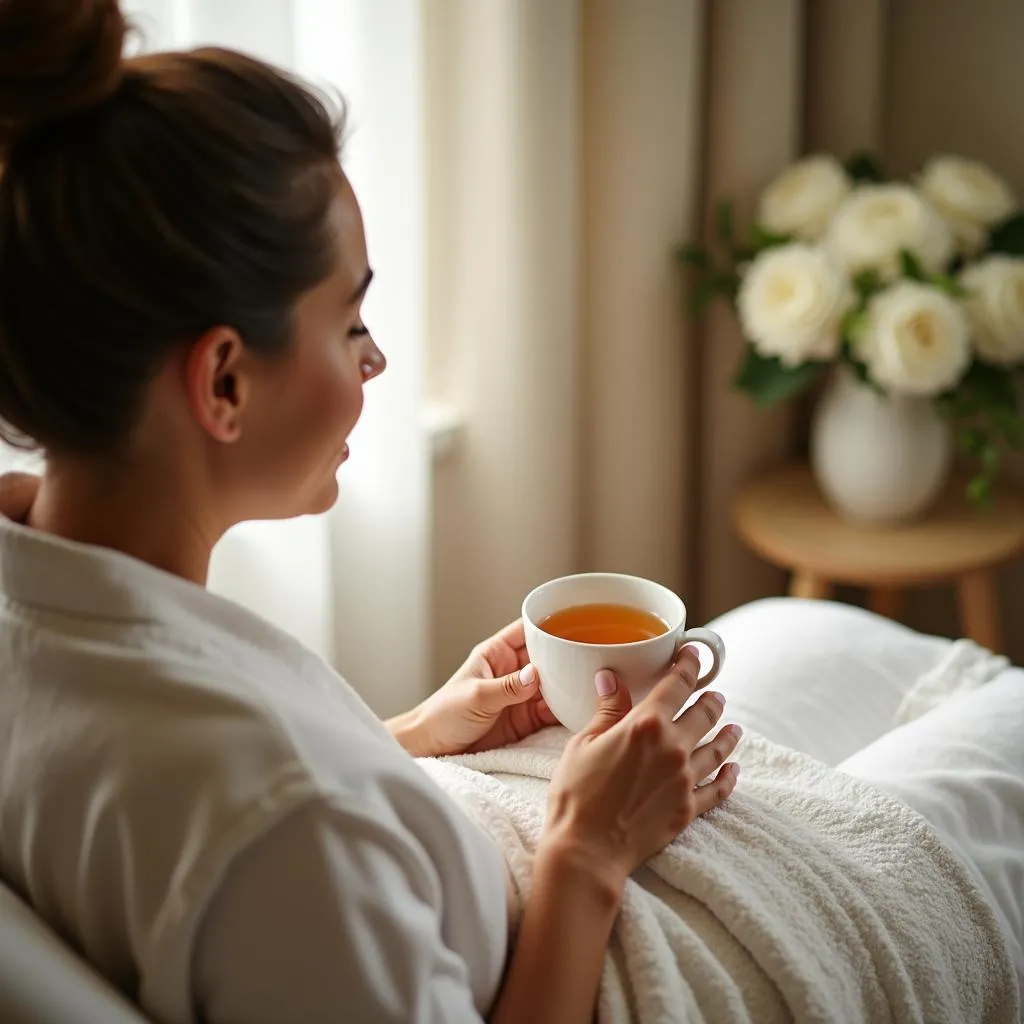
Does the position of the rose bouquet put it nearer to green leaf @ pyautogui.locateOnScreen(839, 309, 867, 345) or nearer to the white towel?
green leaf @ pyautogui.locateOnScreen(839, 309, 867, 345)

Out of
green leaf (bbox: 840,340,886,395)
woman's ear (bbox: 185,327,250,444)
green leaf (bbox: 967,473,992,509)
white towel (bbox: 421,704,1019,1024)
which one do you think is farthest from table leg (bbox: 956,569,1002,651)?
woman's ear (bbox: 185,327,250,444)

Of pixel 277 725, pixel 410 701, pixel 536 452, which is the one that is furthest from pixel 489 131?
pixel 277 725

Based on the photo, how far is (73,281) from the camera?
71cm

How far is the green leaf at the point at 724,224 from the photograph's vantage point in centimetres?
199

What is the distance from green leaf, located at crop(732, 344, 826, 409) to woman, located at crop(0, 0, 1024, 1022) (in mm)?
1207

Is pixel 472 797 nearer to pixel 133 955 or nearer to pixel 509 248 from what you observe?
pixel 133 955

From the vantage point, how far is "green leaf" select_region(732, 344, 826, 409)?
1941 mm

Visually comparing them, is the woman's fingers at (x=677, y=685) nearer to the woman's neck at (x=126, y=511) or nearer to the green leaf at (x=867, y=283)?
the woman's neck at (x=126, y=511)

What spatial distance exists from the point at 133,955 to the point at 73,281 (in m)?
0.38

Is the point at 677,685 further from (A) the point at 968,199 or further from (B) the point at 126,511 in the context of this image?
(A) the point at 968,199

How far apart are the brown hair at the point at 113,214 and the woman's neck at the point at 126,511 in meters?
0.02

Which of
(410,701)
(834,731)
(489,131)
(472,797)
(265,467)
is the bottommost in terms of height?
(410,701)

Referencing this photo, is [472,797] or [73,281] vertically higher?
[73,281]

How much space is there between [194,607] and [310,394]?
15 cm
